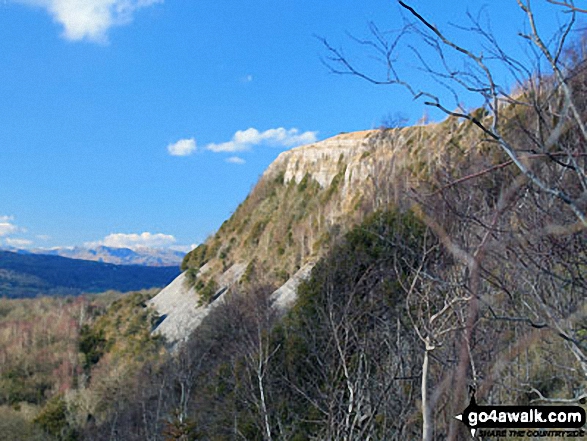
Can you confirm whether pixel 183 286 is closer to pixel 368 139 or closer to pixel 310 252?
pixel 310 252

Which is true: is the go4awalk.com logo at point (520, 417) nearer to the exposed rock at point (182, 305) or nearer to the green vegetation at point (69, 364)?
the green vegetation at point (69, 364)

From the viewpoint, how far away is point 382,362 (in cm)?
916

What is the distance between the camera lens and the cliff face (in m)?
29.3

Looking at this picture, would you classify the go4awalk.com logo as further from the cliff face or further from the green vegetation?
the green vegetation

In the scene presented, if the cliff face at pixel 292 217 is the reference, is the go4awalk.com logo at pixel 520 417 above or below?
below

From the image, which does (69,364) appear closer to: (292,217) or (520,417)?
(292,217)

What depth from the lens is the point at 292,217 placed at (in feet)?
125

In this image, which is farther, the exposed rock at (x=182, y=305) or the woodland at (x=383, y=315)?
the exposed rock at (x=182, y=305)

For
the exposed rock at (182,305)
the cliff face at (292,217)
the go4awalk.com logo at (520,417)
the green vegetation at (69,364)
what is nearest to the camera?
the go4awalk.com logo at (520,417)

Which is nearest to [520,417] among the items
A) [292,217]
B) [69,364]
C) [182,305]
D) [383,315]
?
[383,315]

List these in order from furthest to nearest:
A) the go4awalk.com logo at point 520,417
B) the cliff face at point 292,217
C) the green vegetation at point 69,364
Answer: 1. the cliff face at point 292,217
2. the green vegetation at point 69,364
3. the go4awalk.com logo at point 520,417

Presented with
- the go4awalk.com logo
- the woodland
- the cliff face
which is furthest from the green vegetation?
the go4awalk.com logo

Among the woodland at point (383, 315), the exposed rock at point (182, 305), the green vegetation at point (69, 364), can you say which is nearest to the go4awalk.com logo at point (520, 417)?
A: the woodland at point (383, 315)

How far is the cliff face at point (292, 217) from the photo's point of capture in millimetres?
29281
